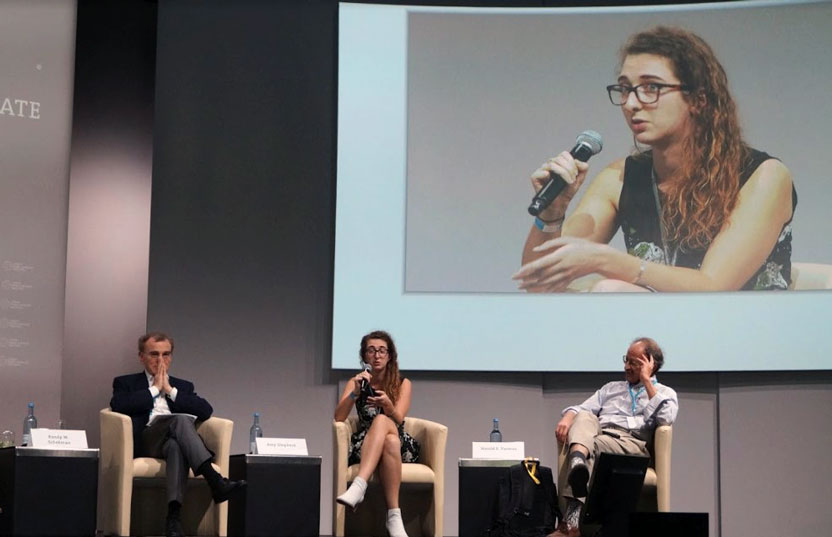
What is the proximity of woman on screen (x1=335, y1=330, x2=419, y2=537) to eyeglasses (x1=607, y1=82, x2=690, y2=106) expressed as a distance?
2176mm

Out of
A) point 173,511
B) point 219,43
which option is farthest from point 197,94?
point 173,511

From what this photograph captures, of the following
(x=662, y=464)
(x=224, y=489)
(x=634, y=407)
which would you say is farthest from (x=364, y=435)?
(x=662, y=464)

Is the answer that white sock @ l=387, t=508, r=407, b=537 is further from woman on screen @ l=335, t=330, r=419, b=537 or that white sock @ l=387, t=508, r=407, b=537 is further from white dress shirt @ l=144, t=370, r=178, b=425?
white dress shirt @ l=144, t=370, r=178, b=425

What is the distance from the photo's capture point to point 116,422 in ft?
16.4

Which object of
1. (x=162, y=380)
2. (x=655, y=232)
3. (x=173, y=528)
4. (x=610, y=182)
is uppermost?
(x=610, y=182)

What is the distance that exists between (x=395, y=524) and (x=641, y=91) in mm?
3052

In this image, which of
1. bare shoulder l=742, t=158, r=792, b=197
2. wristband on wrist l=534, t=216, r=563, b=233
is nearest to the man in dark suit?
wristband on wrist l=534, t=216, r=563, b=233

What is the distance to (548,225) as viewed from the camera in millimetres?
6504

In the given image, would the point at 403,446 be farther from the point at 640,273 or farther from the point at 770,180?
the point at 770,180

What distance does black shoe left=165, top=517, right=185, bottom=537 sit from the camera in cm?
476

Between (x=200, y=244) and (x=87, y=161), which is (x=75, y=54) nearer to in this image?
(x=87, y=161)

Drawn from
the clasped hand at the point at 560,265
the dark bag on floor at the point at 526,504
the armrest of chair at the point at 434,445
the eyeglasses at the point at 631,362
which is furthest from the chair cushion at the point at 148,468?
the clasped hand at the point at 560,265

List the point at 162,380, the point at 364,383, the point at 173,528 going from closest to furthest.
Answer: the point at 173,528
the point at 162,380
the point at 364,383

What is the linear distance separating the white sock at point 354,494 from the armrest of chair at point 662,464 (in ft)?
4.38
